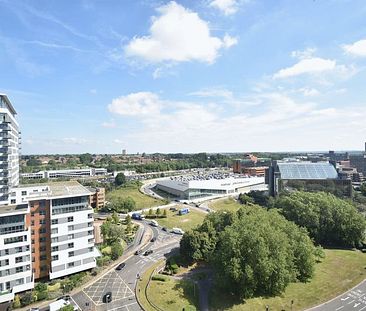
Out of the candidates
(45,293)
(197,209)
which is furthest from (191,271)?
(197,209)

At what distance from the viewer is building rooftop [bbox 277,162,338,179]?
13038 centimetres

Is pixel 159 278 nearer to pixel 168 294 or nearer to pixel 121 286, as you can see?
pixel 168 294

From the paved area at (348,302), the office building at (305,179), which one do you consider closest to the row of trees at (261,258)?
the paved area at (348,302)

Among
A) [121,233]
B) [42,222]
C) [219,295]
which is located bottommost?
[219,295]

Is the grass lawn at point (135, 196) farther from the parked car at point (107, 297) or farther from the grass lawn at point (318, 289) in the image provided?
the grass lawn at point (318, 289)

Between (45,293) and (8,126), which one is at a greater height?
(8,126)

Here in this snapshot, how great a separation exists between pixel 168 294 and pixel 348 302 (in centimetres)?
3088

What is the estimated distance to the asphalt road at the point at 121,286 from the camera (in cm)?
4924

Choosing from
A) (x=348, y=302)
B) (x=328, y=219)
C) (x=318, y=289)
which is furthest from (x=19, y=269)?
(x=328, y=219)

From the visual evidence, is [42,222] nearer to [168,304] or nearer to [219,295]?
[168,304]

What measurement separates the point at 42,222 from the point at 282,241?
45.5m

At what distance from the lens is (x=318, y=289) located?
53.6 meters

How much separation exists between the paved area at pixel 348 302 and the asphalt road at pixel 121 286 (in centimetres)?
3140

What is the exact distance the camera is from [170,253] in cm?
7231
